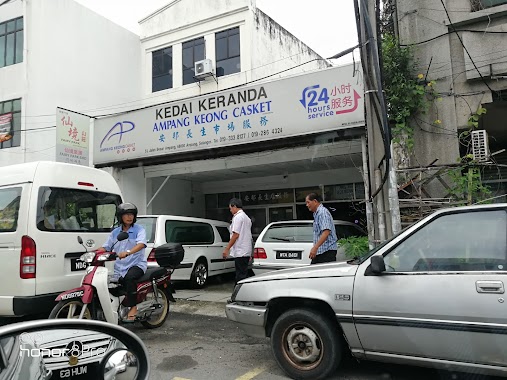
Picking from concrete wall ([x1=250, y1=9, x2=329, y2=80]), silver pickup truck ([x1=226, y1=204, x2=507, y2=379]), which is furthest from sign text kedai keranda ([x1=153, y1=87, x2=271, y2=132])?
silver pickup truck ([x1=226, y1=204, x2=507, y2=379])

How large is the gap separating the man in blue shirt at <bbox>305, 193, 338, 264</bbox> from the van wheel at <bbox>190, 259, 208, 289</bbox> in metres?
4.00

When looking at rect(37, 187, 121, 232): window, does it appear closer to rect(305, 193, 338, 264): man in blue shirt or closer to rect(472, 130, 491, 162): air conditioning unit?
rect(305, 193, 338, 264): man in blue shirt

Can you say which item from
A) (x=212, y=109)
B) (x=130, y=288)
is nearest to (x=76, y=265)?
(x=130, y=288)

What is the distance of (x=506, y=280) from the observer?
301cm

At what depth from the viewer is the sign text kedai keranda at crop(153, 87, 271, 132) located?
9719 mm

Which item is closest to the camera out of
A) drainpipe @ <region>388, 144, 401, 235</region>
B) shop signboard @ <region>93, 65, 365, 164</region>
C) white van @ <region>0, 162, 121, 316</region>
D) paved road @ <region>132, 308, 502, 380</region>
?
paved road @ <region>132, 308, 502, 380</region>

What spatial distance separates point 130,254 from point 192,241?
4.20 metres

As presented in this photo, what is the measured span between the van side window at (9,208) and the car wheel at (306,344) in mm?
3563

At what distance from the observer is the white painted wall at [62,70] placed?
586 inches

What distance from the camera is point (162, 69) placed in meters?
18.2

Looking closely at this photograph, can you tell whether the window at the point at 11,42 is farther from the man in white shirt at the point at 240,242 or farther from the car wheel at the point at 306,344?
the car wheel at the point at 306,344

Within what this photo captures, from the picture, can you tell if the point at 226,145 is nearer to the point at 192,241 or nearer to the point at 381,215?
the point at 192,241

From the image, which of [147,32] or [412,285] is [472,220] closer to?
[412,285]

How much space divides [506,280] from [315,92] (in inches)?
261
